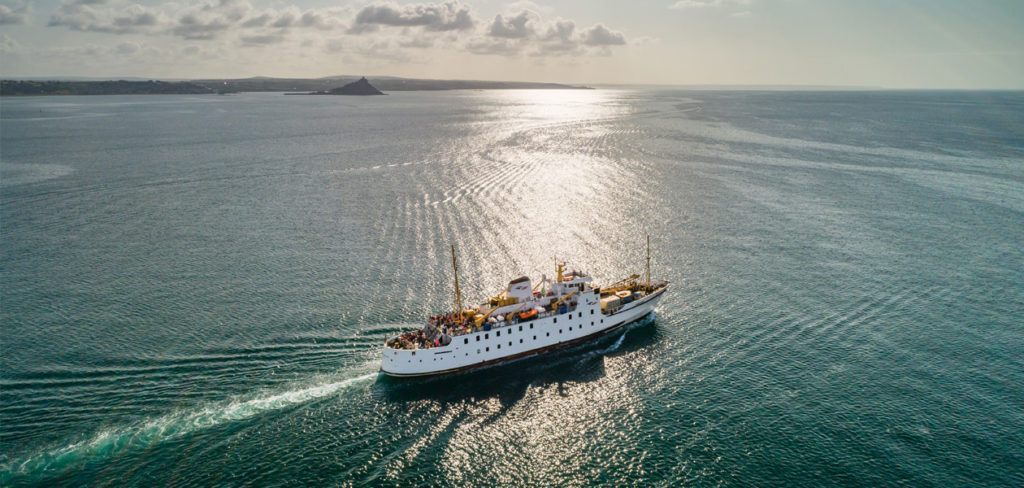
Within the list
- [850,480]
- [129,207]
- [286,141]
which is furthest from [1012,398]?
[286,141]

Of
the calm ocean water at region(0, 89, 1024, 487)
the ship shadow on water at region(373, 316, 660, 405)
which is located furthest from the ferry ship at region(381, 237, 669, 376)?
the calm ocean water at region(0, 89, 1024, 487)

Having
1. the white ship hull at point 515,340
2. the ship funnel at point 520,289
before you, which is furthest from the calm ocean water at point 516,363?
the ship funnel at point 520,289

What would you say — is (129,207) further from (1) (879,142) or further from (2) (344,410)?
(1) (879,142)

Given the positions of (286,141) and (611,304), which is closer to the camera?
(611,304)

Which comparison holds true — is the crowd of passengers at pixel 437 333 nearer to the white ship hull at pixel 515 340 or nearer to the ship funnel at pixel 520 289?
the white ship hull at pixel 515 340

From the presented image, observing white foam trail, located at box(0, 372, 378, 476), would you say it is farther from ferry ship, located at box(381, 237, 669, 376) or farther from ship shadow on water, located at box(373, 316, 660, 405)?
ferry ship, located at box(381, 237, 669, 376)

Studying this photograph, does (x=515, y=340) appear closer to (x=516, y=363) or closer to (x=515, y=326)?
(x=515, y=326)

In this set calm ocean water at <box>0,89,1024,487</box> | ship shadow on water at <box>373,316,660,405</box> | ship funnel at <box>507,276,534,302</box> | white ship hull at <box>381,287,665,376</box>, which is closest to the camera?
calm ocean water at <box>0,89,1024,487</box>

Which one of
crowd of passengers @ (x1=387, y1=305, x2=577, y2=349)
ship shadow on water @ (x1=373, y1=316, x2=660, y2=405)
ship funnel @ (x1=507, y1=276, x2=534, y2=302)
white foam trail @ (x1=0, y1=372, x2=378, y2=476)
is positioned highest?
ship funnel @ (x1=507, y1=276, x2=534, y2=302)
